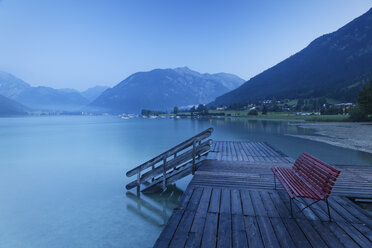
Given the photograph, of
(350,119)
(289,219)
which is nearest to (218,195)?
(289,219)

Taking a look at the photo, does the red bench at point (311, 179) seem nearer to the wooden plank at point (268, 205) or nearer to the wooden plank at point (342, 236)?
the wooden plank at point (342, 236)

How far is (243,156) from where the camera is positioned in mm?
13117

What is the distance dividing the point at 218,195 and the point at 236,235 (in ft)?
7.07

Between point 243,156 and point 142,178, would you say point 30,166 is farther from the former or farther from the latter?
point 243,156

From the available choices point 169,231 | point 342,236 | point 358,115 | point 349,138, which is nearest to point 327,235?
point 342,236

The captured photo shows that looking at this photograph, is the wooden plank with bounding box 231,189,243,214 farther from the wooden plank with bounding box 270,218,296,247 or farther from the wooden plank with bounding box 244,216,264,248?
the wooden plank with bounding box 270,218,296,247

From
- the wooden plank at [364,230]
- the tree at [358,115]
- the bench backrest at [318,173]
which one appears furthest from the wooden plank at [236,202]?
the tree at [358,115]

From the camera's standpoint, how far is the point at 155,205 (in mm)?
10055

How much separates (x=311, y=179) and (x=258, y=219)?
207 cm

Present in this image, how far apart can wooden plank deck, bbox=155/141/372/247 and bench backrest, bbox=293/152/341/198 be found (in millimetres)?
723

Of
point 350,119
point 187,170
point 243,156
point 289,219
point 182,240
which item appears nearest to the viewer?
point 182,240

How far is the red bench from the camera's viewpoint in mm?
4781

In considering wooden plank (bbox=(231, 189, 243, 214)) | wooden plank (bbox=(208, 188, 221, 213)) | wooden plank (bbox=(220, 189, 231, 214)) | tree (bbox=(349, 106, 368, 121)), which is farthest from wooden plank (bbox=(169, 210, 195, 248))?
tree (bbox=(349, 106, 368, 121))

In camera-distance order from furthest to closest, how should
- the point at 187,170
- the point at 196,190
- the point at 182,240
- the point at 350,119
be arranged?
the point at 350,119 < the point at 187,170 < the point at 196,190 < the point at 182,240
